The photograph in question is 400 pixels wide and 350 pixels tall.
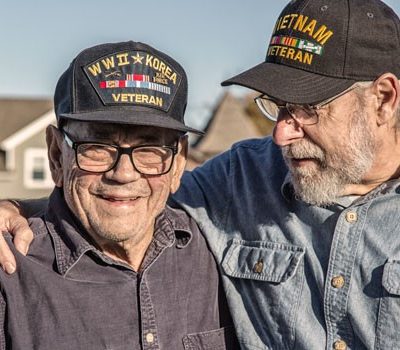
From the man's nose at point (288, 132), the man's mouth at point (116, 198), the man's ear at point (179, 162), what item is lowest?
the man's mouth at point (116, 198)

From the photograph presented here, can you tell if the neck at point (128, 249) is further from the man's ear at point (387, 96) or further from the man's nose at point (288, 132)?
the man's ear at point (387, 96)

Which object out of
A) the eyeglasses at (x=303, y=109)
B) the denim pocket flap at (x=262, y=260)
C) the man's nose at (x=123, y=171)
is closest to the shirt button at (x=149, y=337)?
the denim pocket flap at (x=262, y=260)

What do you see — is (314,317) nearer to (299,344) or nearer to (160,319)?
(299,344)

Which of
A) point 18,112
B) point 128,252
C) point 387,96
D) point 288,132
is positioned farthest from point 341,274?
point 18,112

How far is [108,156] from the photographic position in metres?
3.71

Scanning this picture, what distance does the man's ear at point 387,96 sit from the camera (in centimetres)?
394

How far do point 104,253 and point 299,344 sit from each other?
1009 millimetres

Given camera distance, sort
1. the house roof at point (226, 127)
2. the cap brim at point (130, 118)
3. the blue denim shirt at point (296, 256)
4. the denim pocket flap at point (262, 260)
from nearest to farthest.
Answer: the cap brim at point (130, 118) < the blue denim shirt at point (296, 256) < the denim pocket flap at point (262, 260) < the house roof at point (226, 127)

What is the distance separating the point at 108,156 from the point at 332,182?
1.05 metres

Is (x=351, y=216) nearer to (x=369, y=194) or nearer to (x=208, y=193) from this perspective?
(x=369, y=194)

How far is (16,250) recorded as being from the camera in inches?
147

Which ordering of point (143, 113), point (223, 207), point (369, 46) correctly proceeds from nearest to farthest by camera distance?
point (143, 113) → point (369, 46) → point (223, 207)

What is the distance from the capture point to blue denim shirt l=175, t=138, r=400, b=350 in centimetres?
381

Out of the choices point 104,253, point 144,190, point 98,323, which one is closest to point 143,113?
point 144,190
